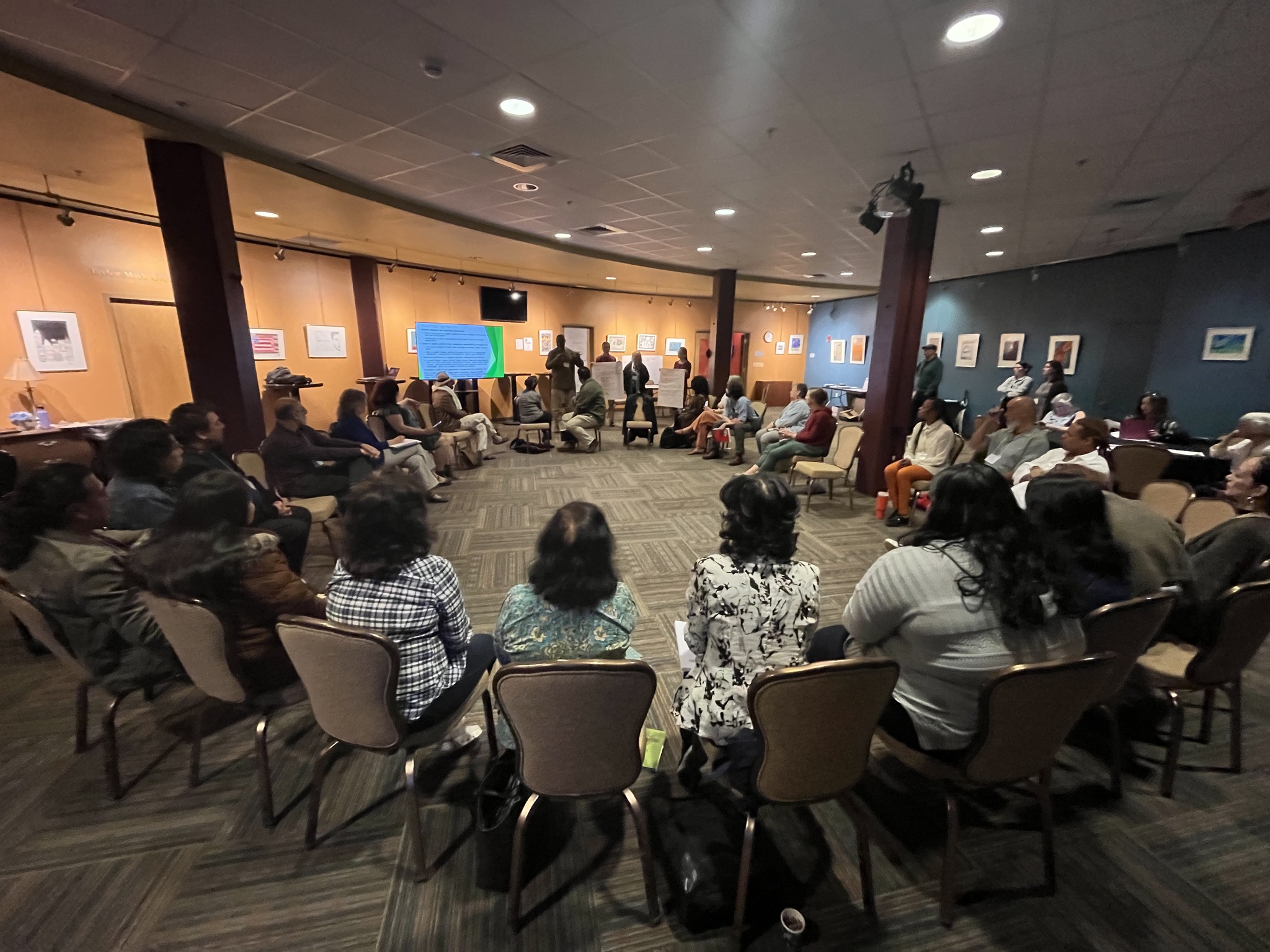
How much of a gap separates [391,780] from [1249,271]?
10016 millimetres

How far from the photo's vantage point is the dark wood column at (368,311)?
8.68 metres

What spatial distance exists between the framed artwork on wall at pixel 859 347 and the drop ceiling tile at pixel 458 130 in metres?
12.4

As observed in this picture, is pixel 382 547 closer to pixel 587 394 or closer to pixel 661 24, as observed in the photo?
pixel 661 24

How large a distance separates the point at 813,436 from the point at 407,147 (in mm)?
4668

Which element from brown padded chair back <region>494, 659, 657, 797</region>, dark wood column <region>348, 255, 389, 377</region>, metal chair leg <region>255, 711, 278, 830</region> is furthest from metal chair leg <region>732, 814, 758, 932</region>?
dark wood column <region>348, 255, 389, 377</region>

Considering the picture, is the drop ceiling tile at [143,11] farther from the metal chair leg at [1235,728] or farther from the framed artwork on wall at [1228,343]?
the framed artwork on wall at [1228,343]

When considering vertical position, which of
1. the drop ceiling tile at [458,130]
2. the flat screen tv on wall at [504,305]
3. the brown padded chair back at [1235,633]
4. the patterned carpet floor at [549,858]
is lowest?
the patterned carpet floor at [549,858]

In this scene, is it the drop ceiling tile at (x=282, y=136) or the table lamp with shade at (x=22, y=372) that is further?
the table lamp with shade at (x=22, y=372)

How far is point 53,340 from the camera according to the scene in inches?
204

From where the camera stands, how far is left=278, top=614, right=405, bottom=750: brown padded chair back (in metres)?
1.37

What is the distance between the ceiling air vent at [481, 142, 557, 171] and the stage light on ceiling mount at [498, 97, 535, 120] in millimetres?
514

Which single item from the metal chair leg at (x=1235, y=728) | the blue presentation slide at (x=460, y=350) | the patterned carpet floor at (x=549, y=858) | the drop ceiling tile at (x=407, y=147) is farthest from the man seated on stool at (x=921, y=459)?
the blue presentation slide at (x=460, y=350)

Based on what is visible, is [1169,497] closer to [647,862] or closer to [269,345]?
[647,862]

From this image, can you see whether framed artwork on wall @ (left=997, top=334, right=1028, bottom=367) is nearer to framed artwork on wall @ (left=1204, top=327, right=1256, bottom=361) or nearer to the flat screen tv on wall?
framed artwork on wall @ (left=1204, top=327, right=1256, bottom=361)
